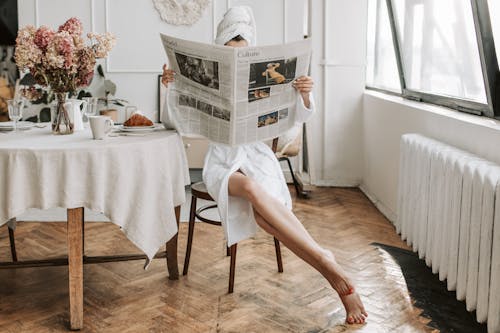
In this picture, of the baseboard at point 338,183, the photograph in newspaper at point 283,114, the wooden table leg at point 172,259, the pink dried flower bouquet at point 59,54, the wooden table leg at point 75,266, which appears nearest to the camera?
the wooden table leg at point 75,266

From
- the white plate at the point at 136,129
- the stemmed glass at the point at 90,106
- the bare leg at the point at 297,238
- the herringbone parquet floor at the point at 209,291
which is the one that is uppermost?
the stemmed glass at the point at 90,106

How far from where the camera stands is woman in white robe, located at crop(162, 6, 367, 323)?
240cm

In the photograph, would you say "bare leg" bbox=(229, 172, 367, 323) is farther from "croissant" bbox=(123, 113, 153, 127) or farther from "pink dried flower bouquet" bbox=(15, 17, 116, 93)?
"pink dried flower bouquet" bbox=(15, 17, 116, 93)

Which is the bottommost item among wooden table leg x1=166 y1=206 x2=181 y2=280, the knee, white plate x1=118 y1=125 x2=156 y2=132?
wooden table leg x1=166 y1=206 x2=181 y2=280

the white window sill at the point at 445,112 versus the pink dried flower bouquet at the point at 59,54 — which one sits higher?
the pink dried flower bouquet at the point at 59,54

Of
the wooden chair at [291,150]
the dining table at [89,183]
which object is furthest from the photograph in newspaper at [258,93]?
the wooden chair at [291,150]

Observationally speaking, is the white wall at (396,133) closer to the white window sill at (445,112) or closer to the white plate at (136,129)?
the white window sill at (445,112)

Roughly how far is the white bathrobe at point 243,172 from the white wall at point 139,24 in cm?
288

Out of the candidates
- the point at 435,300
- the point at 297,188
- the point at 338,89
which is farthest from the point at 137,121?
the point at 338,89

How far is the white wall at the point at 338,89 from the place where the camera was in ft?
17.0

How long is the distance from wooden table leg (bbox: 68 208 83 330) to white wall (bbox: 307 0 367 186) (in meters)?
3.06

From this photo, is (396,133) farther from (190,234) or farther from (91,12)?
(91,12)

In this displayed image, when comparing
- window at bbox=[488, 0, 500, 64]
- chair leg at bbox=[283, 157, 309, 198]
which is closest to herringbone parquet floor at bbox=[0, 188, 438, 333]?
chair leg at bbox=[283, 157, 309, 198]

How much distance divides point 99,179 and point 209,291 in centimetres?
81
